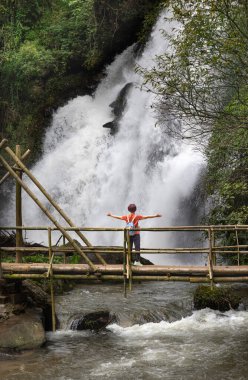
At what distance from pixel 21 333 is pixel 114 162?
11711 mm

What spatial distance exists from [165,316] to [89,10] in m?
17.2

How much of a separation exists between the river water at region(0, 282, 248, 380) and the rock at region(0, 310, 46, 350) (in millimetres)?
214

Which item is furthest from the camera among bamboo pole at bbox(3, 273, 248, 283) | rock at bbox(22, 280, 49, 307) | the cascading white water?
the cascading white water

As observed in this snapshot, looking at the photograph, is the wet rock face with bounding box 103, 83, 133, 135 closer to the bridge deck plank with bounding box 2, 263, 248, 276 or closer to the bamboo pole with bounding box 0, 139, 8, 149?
the bamboo pole with bounding box 0, 139, 8, 149

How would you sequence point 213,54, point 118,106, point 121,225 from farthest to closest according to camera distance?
point 118,106 → point 121,225 → point 213,54

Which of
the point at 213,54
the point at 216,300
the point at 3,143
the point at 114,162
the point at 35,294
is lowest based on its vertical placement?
the point at 216,300

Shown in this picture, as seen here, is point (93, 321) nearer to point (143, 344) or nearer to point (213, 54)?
point (143, 344)

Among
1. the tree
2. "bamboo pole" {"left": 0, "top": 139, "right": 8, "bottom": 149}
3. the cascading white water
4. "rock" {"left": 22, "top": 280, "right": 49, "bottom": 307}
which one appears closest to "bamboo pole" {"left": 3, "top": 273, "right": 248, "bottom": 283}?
"rock" {"left": 22, "top": 280, "right": 49, "bottom": 307}

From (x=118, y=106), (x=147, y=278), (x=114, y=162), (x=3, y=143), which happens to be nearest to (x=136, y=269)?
(x=147, y=278)

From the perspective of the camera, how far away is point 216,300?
12.9 m

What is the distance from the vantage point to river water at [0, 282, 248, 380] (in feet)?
30.7

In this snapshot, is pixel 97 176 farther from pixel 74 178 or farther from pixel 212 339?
pixel 212 339

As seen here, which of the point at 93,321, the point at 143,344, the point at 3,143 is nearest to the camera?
the point at 143,344

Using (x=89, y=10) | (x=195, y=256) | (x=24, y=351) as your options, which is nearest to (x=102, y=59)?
(x=89, y=10)
